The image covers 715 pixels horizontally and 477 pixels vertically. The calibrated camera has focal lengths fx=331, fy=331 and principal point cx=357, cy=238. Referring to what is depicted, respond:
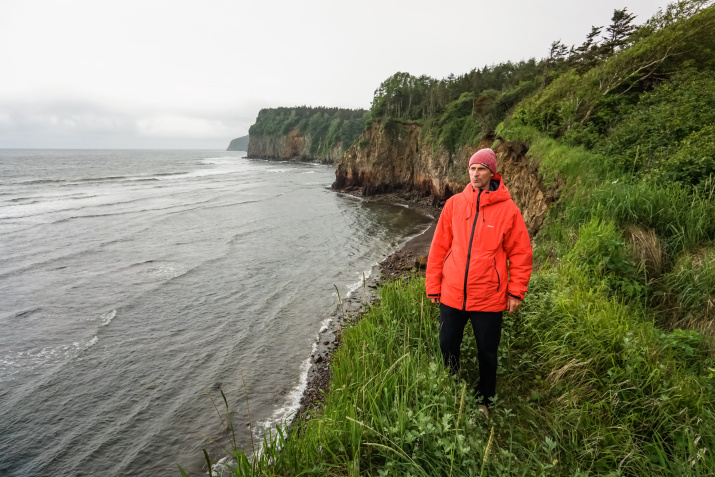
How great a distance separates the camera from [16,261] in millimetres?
15609

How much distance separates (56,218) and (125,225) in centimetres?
639

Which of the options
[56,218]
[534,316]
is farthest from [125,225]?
[534,316]

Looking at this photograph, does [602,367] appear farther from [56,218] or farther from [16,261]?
[56,218]

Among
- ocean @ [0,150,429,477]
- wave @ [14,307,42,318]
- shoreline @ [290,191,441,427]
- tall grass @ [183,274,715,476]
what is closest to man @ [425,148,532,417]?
tall grass @ [183,274,715,476]

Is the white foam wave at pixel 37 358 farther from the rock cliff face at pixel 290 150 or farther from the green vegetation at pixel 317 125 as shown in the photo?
the rock cliff face at pixel 290 150

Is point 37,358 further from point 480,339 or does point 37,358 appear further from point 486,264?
point 486,264

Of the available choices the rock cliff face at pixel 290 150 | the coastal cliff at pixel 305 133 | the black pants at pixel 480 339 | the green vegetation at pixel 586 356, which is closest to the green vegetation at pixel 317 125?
the coastal cliff at pixel 305 133

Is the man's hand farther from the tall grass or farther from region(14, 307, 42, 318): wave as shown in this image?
region(14, 307, 42, 318): wave

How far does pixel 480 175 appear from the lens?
120 inches

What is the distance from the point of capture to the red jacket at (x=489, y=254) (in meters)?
2.97

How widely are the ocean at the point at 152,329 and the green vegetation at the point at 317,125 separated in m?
78.8

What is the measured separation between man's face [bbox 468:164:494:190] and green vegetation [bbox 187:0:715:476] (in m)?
1.63

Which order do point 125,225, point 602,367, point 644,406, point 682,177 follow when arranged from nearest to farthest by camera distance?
point 644,406 < point 602,367 < point 682,177 < point 125,225

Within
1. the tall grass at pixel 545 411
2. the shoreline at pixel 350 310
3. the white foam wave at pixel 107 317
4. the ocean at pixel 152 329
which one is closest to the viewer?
the tall grass at pixel 545 411
